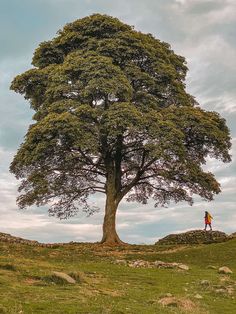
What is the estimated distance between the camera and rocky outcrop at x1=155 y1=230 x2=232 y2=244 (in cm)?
4953

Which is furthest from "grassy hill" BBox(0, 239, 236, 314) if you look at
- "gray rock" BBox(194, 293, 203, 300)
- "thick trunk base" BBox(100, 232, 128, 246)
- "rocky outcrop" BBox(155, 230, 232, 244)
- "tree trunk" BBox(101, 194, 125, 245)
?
"rocky outcrop" BBox(155, 230, 232, 244)

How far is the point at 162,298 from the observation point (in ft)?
65.6

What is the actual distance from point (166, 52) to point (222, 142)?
13.5 m

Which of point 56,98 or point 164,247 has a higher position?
point 56,98

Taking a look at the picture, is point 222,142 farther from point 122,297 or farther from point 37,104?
point 122,297

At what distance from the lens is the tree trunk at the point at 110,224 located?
155 ft

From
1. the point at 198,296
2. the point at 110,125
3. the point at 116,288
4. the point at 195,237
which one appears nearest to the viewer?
the point at 198,296

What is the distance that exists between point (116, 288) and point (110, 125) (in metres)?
23.4

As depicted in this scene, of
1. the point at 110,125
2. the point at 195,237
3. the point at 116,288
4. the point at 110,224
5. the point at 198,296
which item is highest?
the point at 110,125

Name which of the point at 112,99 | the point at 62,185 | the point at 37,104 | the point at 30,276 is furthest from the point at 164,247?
the point at 30,276

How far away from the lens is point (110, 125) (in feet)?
143

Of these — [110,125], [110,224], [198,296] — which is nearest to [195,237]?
[110,224]

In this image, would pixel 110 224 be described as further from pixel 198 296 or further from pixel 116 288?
pixel 198 296

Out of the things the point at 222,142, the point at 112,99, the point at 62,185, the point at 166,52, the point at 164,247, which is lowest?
the point at 164,247
